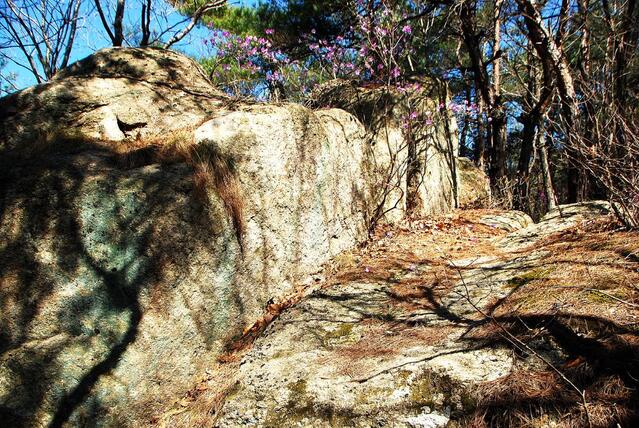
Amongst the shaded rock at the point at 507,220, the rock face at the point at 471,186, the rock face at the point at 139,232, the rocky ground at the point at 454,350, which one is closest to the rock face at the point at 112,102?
the rock face at the point at 139,232

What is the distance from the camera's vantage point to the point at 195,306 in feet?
11.1

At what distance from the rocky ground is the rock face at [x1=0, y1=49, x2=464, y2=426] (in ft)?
→ 1.31

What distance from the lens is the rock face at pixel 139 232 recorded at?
288cm

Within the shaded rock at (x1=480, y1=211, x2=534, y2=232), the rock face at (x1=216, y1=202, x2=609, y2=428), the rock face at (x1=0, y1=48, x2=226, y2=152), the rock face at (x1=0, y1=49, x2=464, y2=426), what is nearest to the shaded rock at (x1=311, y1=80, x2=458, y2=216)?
the shaded rock at (x1=480, y1=211, x2=534, y2=232)

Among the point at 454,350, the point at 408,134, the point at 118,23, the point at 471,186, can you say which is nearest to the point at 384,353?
the point at 454,350

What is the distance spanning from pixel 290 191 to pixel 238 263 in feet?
3.18

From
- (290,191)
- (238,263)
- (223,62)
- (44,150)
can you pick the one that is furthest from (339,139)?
(223,62)

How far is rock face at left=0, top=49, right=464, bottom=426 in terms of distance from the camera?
2.88m

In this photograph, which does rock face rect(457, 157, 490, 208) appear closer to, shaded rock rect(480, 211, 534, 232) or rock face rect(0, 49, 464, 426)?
shaded rock rect(480, 211, 534, 232)

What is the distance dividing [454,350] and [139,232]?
7.73 ft

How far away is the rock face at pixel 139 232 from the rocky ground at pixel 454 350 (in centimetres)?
40

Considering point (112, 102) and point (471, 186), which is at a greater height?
point (112, 102)

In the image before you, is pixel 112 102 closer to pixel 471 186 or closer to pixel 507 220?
pixel 507 220

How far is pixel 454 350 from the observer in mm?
2781
